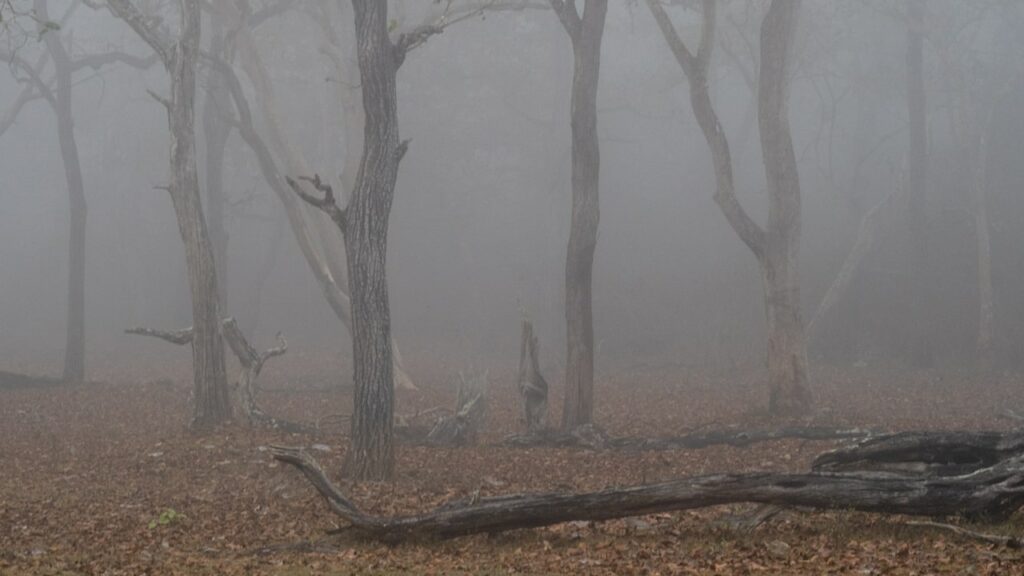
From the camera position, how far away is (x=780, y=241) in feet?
65.7

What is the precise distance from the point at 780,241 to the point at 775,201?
0.74 metres

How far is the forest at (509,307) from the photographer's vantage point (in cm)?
1005

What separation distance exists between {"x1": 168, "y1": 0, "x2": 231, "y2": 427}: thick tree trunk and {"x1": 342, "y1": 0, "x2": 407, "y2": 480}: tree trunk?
486cm

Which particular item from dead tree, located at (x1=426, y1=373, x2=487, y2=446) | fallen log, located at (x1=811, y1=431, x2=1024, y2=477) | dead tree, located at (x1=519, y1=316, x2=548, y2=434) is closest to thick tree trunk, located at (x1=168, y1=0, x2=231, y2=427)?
dead tree, located at (x1=426, y1=373, x2=487, y2=446)

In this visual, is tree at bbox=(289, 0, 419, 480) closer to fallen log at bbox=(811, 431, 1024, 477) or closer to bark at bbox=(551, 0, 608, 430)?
bark at bbox=(551, 0, 608, 430)

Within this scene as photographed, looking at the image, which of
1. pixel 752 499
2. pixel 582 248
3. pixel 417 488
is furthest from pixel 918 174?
pixel 752 499

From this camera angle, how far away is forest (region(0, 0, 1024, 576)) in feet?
33.0

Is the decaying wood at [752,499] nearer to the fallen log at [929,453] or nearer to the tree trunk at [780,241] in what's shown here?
the fallen log at [929,453]

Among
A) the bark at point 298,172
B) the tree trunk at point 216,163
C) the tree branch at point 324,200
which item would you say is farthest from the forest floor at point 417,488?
the tree trunk at point 216,163

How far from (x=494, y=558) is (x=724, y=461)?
6.52 metres

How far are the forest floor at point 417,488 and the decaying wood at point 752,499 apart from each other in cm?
20

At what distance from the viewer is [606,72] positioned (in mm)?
58812

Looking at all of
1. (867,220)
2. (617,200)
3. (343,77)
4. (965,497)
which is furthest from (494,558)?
(617,200)

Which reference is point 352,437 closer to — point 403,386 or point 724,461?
point 724,461
